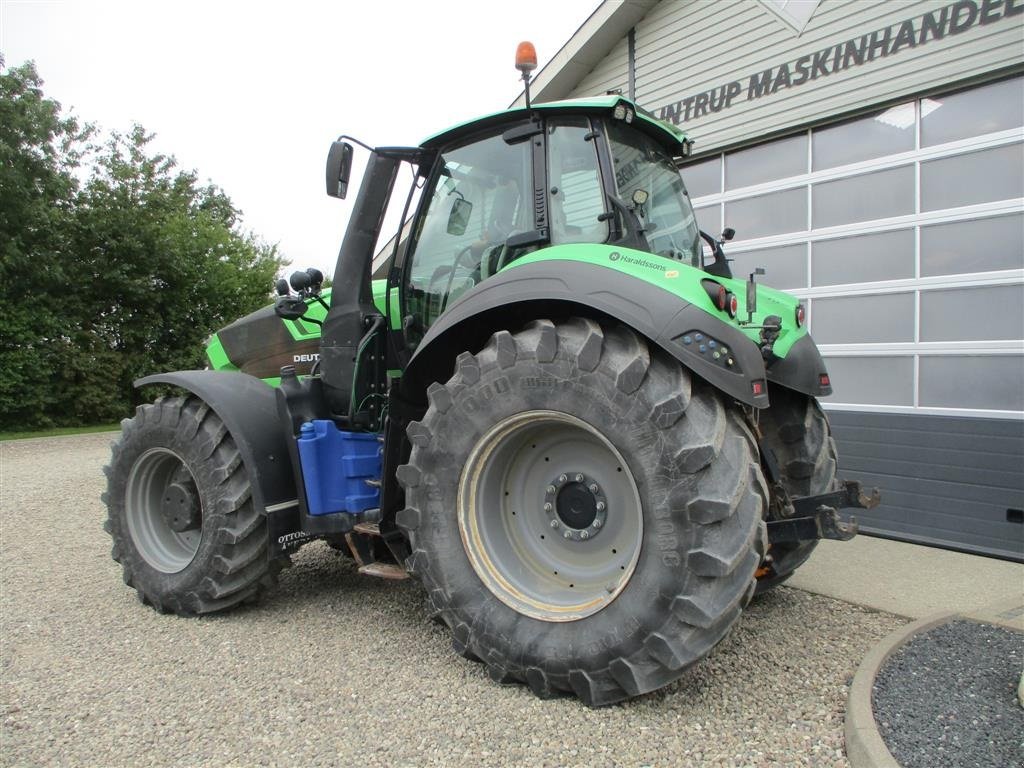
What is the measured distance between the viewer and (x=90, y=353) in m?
18.3

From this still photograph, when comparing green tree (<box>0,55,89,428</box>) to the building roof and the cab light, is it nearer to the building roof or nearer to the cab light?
the building roof

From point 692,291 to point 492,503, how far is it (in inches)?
48.7

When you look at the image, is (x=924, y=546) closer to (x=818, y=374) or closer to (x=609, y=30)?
(x=818, y=374)

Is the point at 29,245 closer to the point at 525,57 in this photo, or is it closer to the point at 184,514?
the point at 184,514

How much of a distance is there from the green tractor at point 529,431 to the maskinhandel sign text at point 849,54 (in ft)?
9.14

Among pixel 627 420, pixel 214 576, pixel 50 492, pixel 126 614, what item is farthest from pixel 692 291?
pixel 50 492

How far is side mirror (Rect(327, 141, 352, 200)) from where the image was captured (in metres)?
3.52

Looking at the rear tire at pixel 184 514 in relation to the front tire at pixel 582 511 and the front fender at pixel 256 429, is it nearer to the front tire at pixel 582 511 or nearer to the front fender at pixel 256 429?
the front fender at pixel 256 429

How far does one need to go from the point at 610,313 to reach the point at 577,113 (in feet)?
4.07

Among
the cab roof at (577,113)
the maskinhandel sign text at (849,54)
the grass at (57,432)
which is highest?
the maskinhandel sign text at (849,54)

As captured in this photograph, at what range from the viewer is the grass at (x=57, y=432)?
1583 cm

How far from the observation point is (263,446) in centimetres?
387

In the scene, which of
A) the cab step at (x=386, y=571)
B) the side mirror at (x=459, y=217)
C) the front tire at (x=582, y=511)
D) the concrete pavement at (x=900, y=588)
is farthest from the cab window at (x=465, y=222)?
the concrete pavement at (x=900, y=588)

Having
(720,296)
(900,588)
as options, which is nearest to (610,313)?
(720,296)
